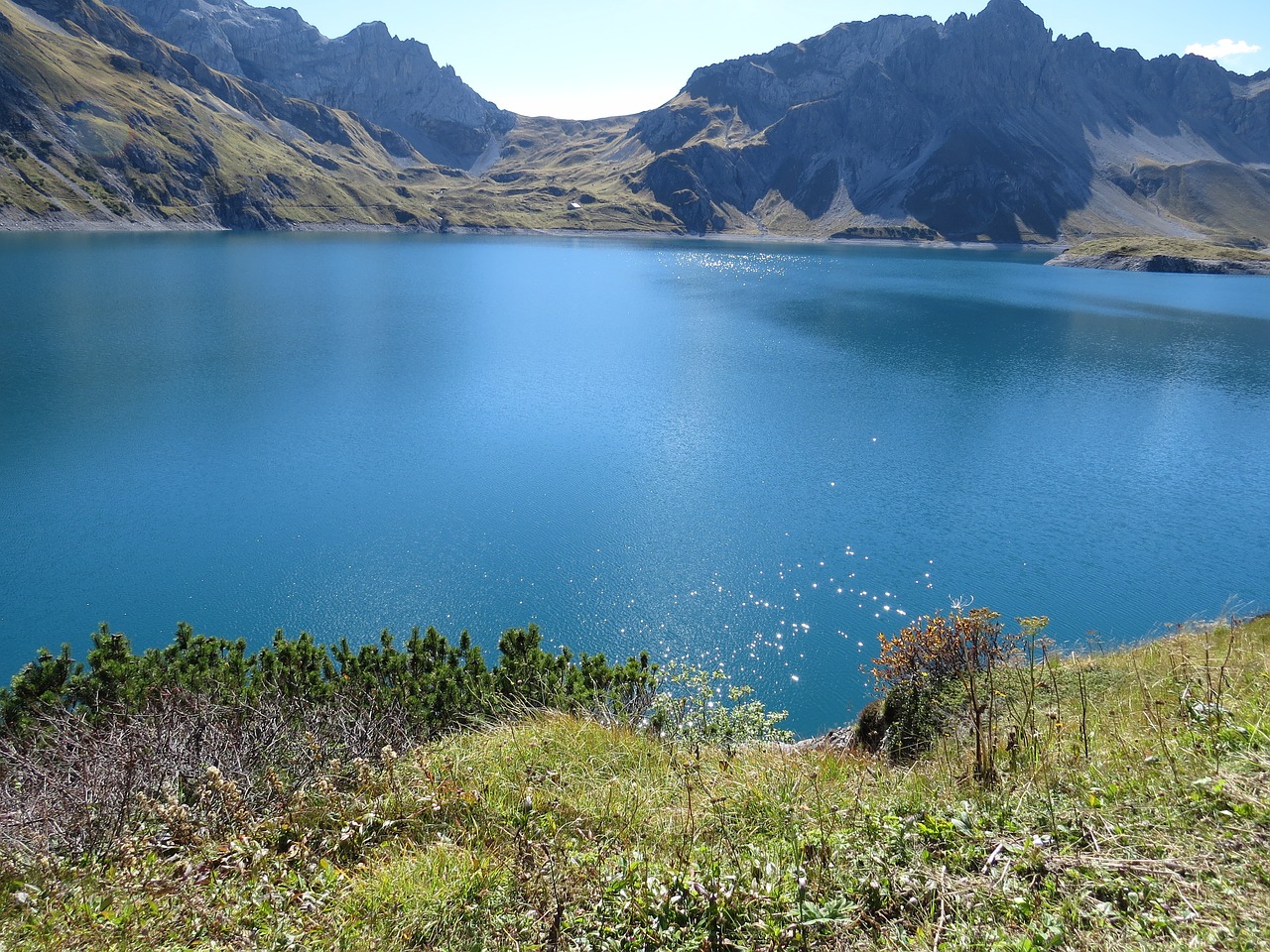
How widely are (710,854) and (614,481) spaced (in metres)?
34.0

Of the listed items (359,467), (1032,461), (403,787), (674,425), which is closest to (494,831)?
(403,787)

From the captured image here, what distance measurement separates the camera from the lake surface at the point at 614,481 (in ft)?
89.7

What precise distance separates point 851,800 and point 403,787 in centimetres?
533

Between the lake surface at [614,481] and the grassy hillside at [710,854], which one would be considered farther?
the lake surface at [614,481]

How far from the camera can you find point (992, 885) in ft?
17.9

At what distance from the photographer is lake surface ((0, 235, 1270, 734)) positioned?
2734cm

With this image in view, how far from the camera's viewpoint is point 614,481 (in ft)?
132

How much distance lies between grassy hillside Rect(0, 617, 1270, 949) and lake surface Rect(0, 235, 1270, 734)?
53.0ft

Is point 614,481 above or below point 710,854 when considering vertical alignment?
below

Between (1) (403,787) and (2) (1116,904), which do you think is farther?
(1) (403,787)

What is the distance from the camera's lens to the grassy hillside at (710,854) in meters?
5.32

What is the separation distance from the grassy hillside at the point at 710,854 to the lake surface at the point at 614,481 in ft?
53.0

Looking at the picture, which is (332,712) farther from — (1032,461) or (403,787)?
(1032,461)

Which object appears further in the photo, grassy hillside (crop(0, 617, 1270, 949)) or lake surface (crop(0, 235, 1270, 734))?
lake surface (crop(0, 235, 1270, 734))
